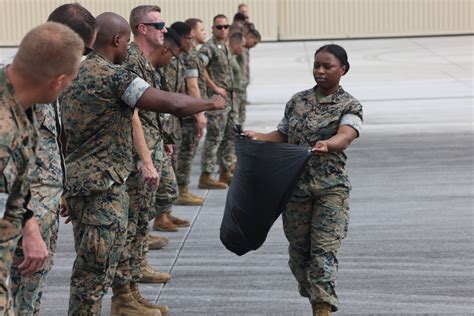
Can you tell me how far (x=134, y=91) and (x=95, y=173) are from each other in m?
0.57

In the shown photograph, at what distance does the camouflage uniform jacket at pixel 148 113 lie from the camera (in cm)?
738

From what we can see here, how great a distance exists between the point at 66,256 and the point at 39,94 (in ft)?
17.1

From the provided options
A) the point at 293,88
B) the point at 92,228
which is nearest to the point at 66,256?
the point at 92,228

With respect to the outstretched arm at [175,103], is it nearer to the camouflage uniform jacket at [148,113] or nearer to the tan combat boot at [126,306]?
the camouflage uniform jacket at [148,113]

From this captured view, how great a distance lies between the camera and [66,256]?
9.35 metres

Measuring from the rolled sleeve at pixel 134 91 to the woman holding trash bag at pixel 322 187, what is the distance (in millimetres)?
1132

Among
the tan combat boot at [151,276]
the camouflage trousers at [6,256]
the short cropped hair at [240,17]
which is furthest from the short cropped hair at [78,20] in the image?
the short cropped hair at [240,17]

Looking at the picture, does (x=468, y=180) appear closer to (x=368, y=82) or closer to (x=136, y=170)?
(x=136, y=170)

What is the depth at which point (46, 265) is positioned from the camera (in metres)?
5.55

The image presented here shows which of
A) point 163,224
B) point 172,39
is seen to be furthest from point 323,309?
point 163,224

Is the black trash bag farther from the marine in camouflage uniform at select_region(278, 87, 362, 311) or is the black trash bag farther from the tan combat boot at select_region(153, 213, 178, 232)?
the tan combat boot at select_region(153, 213, 178, 232)

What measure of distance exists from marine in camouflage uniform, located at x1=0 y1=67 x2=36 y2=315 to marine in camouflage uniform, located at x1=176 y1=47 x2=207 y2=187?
7392 millimetres

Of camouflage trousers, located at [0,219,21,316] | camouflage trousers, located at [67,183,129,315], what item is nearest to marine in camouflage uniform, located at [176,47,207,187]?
camouflage trousers, located at [67,183,129,315]

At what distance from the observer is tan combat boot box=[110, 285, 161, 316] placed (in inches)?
289
